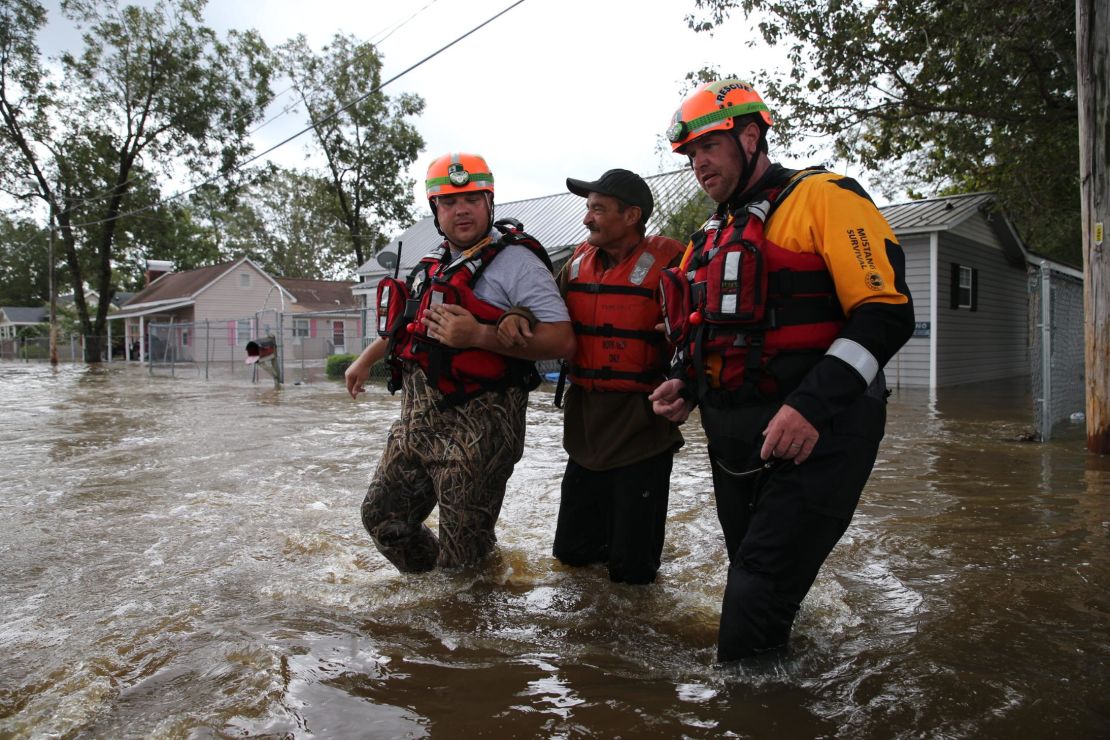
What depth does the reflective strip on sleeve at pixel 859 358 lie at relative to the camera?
2.24 meters

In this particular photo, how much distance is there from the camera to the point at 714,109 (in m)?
2.60

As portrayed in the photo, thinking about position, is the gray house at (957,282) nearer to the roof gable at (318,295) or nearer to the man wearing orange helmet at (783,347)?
the man wearing orange helmet at (783,347)

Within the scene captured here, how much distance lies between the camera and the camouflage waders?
331 cm

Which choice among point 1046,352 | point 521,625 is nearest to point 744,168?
point 521,625

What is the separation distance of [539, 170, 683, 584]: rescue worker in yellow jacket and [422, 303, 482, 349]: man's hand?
572mm

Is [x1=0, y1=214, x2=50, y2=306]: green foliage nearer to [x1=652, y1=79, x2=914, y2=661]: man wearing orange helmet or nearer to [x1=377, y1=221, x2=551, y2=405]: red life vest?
[x1=377, y1=221, x2=551, y2=405]: red life vest

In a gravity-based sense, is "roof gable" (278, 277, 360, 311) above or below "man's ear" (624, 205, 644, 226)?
above

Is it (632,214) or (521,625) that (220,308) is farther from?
(521,625)

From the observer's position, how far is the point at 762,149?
2727 millimetres

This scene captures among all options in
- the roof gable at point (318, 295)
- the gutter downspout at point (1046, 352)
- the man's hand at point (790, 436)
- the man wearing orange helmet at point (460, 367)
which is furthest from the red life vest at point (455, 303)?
the roof gable at point (318, 295)

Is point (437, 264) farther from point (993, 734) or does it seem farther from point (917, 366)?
point (917, 366)

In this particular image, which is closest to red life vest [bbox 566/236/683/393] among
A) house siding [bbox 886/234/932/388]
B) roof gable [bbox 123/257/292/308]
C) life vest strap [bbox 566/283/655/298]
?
life vest strap [bbox 566/283/655/298]

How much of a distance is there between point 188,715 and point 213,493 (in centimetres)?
397

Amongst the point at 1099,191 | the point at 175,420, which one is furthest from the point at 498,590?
the point at 175,420
